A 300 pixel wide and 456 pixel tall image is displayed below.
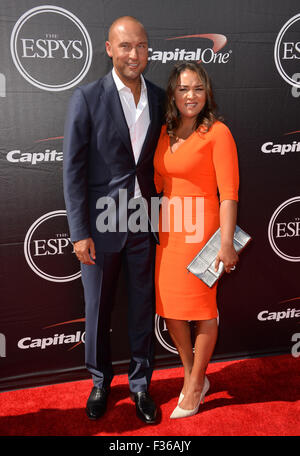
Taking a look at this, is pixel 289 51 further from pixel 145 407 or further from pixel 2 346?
pixel 2 346

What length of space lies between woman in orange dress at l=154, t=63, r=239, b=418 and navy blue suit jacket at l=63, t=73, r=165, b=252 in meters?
0.10

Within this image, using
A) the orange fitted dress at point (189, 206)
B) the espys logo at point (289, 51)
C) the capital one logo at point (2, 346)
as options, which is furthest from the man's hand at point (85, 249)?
the espys logo at point (289, 51)

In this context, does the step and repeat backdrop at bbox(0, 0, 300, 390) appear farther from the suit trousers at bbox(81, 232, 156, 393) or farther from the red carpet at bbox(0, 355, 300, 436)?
the suit trousers at bbox(81, 232, 156, 393)

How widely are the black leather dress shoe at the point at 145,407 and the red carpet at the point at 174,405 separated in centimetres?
3

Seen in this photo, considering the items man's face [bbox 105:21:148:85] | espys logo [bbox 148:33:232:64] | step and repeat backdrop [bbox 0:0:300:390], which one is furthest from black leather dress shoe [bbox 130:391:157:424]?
espys logo [bbox 148:33:232:64]

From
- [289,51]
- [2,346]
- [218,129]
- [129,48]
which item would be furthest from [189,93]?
[2,346]

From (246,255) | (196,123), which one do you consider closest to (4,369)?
(246,255)

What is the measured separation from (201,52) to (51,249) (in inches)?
57.5

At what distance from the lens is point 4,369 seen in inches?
96.5

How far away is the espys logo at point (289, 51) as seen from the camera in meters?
2.35

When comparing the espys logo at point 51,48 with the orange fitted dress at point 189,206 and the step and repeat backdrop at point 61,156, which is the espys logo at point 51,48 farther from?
the orange fitted dress at point 189,206

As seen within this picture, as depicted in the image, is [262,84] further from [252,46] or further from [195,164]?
[195,164]

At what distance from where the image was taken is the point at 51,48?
2.12 meters

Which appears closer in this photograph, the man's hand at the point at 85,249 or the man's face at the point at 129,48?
the man's face at the point at 129,48
